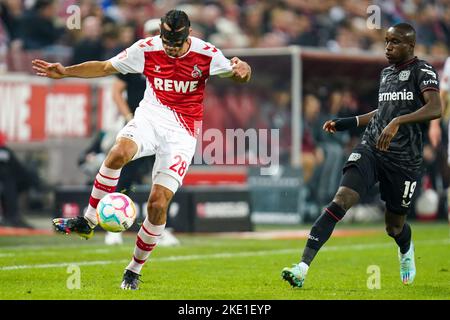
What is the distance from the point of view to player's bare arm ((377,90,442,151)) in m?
8.70

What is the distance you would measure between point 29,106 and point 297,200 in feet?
17.6

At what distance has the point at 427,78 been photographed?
908 cm

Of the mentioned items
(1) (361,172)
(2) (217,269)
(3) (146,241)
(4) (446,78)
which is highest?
(4) (446,78)

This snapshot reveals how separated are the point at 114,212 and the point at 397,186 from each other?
2.56 m

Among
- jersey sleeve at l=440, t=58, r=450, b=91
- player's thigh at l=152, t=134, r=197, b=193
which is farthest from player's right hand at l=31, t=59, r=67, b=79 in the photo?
jersey sleeve at l=440, t=58, r=450, b=91

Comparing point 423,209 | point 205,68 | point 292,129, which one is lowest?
point 423,209

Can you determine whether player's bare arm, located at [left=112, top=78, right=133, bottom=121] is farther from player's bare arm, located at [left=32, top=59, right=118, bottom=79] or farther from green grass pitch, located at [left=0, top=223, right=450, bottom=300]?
player's bare arm, located at [left=32, top=59, right=118, bottom=79]

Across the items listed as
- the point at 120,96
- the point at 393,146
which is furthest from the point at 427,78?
the point at 120,96

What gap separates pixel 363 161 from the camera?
922cm

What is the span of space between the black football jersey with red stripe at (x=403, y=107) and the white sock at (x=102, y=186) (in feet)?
7.58

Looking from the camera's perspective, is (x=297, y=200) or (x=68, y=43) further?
(x=68, y=43)

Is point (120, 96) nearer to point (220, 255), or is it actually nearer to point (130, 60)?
point (220, 255)
